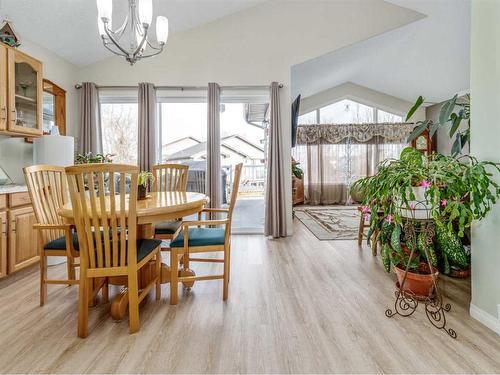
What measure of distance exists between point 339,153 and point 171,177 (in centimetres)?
550

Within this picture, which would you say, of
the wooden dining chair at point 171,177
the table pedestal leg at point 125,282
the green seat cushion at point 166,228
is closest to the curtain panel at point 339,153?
the wooden dining chair at point 171,177

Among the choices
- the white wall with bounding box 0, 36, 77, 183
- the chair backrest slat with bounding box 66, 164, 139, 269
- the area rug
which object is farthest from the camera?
the area rug

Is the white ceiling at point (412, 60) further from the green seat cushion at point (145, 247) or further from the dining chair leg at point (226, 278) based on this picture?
the green seat cushion at point (145, 247)

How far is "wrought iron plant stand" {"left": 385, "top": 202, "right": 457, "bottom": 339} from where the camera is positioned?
5.98ft

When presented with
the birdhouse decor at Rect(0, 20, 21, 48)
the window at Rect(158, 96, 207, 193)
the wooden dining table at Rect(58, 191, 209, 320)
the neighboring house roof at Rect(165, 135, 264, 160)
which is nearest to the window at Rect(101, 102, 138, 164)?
the window at Rect(158, 96, 207, 193)

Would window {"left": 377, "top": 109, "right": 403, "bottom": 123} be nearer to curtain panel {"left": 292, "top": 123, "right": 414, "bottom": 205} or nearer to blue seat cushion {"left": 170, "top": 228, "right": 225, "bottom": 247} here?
curtain panel {"left": 292, "top": 123, "right": 414, "bottom": 205}

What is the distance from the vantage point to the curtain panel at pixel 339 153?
288 inches

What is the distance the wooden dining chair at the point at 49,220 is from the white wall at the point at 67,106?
3.29 ft

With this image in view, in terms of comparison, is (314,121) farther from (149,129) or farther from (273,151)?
(149,129)

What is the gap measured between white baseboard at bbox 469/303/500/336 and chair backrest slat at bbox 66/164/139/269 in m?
2.26

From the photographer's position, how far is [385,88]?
23.0 feet

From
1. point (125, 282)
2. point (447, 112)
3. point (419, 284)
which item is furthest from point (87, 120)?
point (419, 284)

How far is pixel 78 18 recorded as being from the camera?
10.2ft

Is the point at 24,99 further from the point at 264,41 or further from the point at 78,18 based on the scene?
the point at 264,41
